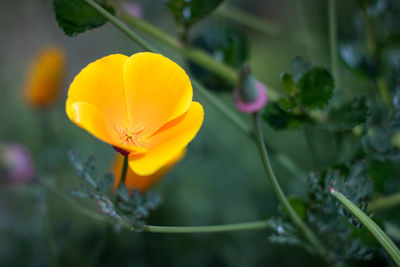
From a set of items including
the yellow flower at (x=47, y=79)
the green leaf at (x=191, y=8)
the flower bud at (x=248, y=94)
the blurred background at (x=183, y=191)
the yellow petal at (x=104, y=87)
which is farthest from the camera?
the yellow flower at (x=47, y=79)

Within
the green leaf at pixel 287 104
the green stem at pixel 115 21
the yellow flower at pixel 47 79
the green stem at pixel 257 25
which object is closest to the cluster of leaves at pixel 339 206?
the green leaf at pixel 287 104

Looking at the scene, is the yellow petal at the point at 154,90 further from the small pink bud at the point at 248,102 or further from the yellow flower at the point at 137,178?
the yellow flower at the point at 137,178

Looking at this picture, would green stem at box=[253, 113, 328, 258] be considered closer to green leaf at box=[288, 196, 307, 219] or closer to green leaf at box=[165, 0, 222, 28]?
green leaf at box=[288, 196, 307, 219]

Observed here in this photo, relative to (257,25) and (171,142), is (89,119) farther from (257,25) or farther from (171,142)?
(257,25)

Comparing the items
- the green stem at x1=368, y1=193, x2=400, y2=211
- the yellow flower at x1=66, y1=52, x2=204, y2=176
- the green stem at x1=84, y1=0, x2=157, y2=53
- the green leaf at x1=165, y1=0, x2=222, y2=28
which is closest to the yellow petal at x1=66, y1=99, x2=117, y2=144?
the yellow flower at x1=66, y1=52, x2=204, y2=176

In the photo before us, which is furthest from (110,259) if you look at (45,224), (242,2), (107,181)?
(242,2)

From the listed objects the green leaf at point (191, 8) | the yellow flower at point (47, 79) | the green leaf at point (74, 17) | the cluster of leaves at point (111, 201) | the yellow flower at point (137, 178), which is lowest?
the yellow flower at point (47, 79)

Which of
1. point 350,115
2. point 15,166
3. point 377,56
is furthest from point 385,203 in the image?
point 15,166
